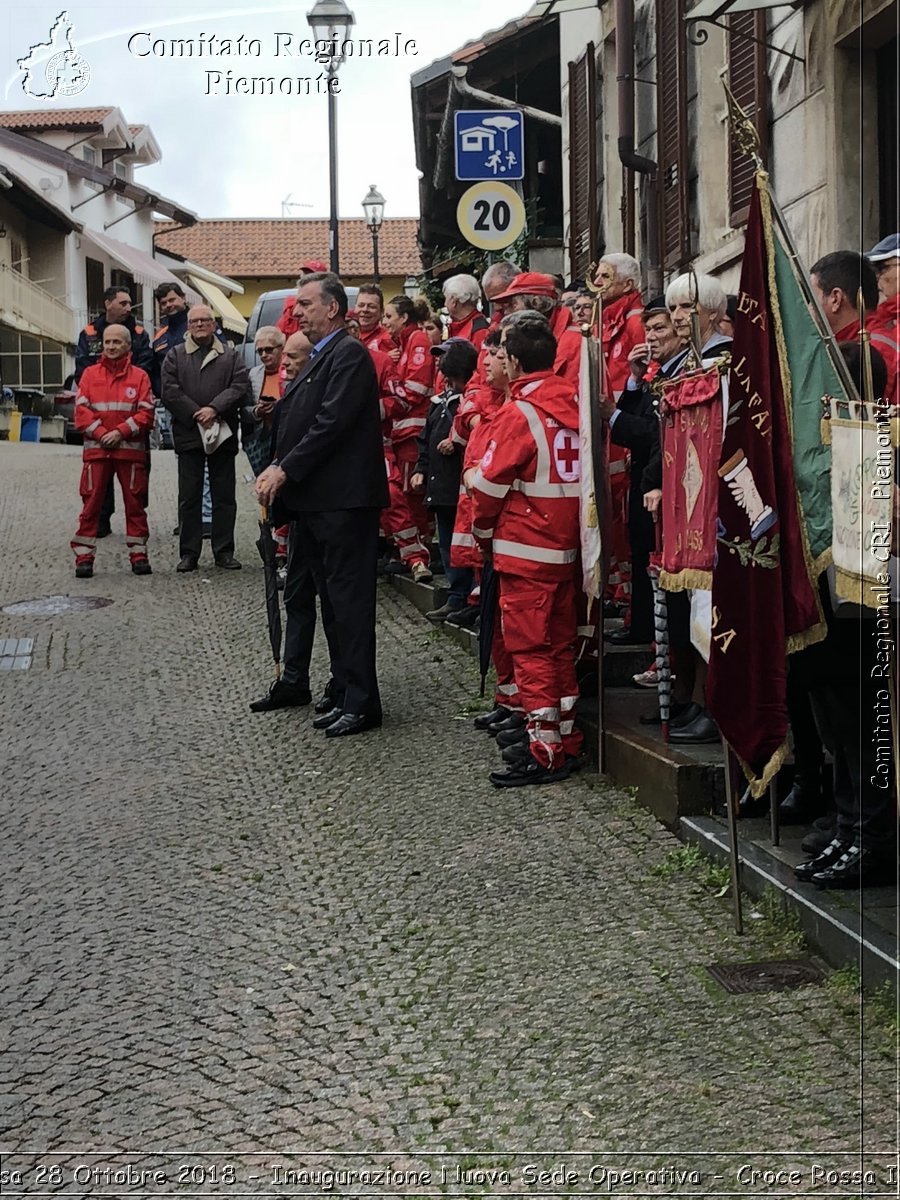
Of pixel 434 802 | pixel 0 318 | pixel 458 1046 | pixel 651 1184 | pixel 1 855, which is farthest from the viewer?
pixel 0 318

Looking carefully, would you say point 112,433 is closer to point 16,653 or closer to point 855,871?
point 16,653

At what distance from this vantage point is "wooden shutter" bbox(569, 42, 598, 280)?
55.8ft

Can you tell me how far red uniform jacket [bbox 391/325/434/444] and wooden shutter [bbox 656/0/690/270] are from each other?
91.3 inches

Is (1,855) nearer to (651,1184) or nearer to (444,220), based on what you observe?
(651,1184)

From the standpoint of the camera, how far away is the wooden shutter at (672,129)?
12844 mm

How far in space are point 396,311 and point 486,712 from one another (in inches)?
161

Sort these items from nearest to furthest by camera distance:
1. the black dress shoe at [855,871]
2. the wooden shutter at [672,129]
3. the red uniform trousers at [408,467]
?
1. the black dress shoe at [855,871]
2. the red uniform trousers at [408,467]
3. the wooden shutter at [672,129]

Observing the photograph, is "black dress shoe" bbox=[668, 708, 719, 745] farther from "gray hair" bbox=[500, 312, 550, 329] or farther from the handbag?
the handbag

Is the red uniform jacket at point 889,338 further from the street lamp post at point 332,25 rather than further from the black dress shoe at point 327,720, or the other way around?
the black dress shoe at point 327,720

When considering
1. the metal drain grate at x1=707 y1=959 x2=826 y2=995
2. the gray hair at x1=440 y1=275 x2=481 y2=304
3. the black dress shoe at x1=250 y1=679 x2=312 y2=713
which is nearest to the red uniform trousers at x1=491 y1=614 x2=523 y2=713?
the black dress shoe at x1=250 y1=679 x2=312 y2=713

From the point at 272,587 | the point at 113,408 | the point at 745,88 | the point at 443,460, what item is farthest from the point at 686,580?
the point at 113,408

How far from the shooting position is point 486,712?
342 inches

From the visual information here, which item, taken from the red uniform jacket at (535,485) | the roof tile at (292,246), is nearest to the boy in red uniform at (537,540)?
the red uniform jacket at (535,485)

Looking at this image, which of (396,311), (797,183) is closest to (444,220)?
(396,311)
